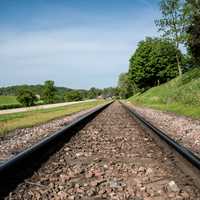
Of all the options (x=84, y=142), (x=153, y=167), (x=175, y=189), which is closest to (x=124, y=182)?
(x=175, y=189)

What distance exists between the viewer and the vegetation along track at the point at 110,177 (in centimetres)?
420

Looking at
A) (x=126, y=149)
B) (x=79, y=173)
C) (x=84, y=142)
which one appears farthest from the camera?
(x=84, y=142)

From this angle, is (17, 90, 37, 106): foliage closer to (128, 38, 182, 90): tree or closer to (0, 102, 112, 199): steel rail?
(128, 38, 182, 90): tree

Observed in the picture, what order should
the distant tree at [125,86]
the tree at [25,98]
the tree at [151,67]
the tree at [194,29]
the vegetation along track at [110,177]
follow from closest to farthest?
the vegetation along track at [110,177], the tree at [194,29], the tree at [151,67], the tree at [25,98], the distant tree at [125,86]

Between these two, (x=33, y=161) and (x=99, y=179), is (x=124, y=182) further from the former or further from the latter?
(x=33, y=161)

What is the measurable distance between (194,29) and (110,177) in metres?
31.2

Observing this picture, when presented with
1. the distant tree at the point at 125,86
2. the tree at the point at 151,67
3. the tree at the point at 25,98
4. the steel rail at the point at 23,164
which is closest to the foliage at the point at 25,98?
the tree at the point at 25,98

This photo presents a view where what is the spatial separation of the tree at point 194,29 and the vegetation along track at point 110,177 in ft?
91.5

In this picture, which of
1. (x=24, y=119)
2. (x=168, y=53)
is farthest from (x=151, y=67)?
(x=24, y=119)

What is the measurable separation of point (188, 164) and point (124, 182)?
117 centimetres

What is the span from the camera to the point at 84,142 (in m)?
8.99

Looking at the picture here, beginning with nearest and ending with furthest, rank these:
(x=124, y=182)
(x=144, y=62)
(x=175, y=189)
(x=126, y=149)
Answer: (x=175, y=189) → (x=124, y=182) → (x=126, y=149) → (x=144, y=62)

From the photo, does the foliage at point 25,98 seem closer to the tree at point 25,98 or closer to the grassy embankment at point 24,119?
the tree at point 25,98

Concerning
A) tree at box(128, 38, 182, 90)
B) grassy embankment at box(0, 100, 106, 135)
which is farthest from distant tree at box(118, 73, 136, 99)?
grassy embankment at box(0, 100, 106, 135)
